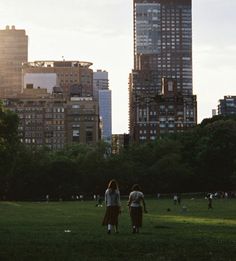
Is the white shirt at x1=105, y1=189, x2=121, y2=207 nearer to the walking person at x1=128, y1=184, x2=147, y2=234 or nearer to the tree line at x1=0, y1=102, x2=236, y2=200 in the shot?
the walking person at x1=128, y1=184, x2=147, y2=234

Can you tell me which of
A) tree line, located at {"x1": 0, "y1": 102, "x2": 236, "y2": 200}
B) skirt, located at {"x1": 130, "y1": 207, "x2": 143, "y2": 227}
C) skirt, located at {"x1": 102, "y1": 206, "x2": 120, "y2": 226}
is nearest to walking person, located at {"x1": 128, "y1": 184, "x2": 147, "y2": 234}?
skirt, located at {"x1": 130, "y1": 207, "x2": 143, "y2": 227}

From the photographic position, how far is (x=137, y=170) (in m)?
126

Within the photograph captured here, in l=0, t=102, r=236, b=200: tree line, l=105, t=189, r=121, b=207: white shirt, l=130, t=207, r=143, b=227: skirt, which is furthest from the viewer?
l=0, t=102, r=236, b=200: tree line

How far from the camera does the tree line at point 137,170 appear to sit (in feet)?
A: 387

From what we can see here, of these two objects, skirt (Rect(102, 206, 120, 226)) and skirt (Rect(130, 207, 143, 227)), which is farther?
skirt (Rect(130, 207, 143, 227))

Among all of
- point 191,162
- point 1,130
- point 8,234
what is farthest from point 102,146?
point 8,234

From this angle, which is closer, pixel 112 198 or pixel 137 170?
pixel 112 198

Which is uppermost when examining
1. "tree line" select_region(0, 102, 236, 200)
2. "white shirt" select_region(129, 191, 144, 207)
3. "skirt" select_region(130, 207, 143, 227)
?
"tree line" select_region(0, 102, 236, 200)

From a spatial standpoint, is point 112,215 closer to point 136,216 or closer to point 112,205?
point 112,205

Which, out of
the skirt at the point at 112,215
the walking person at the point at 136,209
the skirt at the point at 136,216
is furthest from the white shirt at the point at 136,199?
the skirt at the point at 112,215

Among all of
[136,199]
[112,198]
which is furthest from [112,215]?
[136,199]

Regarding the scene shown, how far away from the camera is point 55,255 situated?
1631cm

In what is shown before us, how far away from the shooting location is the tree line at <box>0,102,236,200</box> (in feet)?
387

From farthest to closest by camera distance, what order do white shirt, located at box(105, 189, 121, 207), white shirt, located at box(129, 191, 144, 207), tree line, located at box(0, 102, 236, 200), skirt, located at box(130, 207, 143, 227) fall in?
tree line, located at box(0, 102, 236, 200) < white shirt, located at box(129, 191, 144, 207) < skirt, located at box(130, 207, 143, 227) < white shirt, located at box(105, 189, 121, 207)
